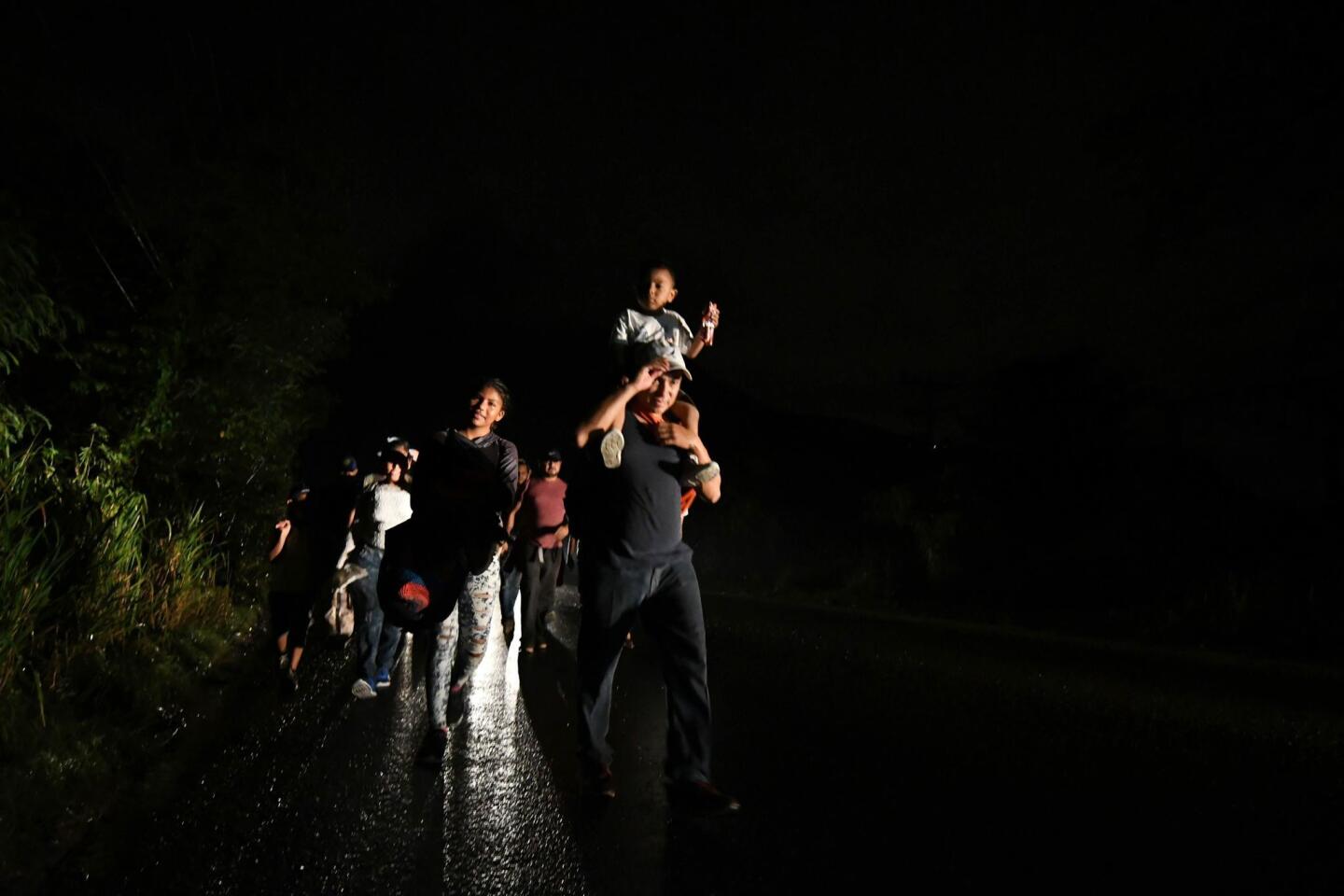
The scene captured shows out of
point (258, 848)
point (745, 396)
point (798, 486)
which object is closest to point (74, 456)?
point (258, 848)

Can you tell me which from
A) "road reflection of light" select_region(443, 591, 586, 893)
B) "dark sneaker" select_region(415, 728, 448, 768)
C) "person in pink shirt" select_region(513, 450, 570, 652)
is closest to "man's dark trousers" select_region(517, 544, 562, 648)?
"person in pink shirt" select_region(513, 450, 570, 652)

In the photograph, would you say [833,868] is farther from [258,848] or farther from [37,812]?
[37,812]

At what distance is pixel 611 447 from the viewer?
3617 mm

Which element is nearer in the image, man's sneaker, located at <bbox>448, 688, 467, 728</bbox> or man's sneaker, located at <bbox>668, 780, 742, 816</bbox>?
man's sneaker, located at <bbox>668, 780, 742, 816</bbox>

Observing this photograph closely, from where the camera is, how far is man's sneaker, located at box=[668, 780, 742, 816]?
145 inches

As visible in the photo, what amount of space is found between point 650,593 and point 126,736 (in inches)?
110

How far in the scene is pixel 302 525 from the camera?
7148 millimetres

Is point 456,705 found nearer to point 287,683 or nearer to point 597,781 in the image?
point 287,683

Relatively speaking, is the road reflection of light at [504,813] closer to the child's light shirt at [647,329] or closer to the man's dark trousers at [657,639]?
the man's dark trousers at [657,639]

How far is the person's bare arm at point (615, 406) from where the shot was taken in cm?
360

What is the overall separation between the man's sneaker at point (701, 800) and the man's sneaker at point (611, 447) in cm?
131

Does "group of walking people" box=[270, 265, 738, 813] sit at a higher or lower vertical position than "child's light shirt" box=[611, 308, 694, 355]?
lower

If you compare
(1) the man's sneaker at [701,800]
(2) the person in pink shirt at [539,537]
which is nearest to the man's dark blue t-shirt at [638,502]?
(1) the man's sneaker at [701,800]

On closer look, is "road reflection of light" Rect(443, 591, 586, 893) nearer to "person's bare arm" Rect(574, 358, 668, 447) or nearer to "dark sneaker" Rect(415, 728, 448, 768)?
"dark sneaker" Rect(415, 728, 448, 768)
